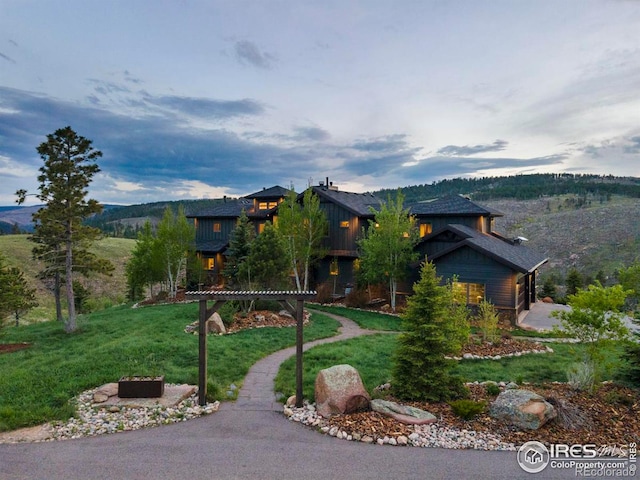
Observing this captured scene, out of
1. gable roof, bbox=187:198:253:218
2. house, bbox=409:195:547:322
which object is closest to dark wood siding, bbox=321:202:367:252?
house, bbox=409:195:547:322

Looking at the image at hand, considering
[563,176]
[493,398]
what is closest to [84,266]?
[493,398]

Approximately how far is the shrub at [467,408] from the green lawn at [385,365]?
257 cm

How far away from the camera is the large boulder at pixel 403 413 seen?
8414 millimetres

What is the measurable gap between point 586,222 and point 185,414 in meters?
88.6

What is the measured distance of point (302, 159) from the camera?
54344 mm

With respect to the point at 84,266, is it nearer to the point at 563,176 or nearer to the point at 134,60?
the point at 134,60

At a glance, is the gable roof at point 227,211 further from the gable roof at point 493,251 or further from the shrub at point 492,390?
the shrub at point 492,390

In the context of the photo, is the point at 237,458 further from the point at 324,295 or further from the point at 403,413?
the point at 324,295

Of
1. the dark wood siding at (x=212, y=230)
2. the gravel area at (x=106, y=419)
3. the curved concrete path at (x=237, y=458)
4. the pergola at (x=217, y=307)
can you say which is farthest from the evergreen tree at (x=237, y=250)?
the curved concrete path at (x=237, y=458)

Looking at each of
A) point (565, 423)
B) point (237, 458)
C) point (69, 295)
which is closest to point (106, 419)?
point (237, 458)

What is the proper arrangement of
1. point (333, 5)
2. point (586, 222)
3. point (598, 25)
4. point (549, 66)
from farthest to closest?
1. point (586, 222)
2. point (549, 66)
3. point (333, 5)
4. point (598, 25)

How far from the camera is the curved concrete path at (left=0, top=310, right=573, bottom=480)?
6.64 metres

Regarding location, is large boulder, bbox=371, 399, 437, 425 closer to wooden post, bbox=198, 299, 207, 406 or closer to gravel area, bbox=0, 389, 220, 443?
gravel area, bbox=0, 389, 220, 443

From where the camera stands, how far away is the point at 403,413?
8641 millimetres
